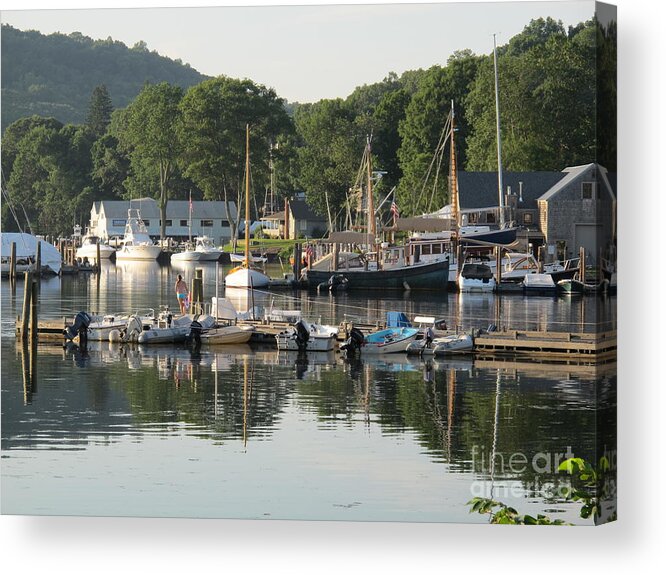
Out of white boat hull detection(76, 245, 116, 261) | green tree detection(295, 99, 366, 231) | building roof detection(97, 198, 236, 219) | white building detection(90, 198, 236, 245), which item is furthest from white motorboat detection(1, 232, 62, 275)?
green tree detection(295, 99, 366, 231)

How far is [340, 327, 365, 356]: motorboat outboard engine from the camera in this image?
30578mm

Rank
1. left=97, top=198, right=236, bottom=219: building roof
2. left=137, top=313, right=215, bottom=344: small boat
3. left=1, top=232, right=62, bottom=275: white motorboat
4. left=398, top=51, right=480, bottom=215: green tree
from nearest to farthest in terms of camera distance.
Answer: left=1, top=232, right=62, bottom=275: white motorboat
left=97, top=198, right=236, bottom=219: building roof
left=398, top=51, right=480, bottom=215: green tree
left=137, top=313, right=215, bottom=344: small boat

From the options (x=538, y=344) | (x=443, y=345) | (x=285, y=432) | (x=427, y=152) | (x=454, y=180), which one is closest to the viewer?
(x=285, y=432)

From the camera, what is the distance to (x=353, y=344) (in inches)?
1208

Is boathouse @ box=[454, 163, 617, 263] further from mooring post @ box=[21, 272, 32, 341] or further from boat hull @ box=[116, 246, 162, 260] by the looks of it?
mooring post @ box=[21, 272, 32, 341]

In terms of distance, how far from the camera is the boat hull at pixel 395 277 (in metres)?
47.3

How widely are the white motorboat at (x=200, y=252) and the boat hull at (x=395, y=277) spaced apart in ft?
40.9

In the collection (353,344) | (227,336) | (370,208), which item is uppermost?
(370,208)

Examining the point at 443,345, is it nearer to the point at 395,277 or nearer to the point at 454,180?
the point at 454,180

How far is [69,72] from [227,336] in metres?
13.1

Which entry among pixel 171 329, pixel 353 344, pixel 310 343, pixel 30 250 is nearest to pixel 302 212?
pixel 171 329

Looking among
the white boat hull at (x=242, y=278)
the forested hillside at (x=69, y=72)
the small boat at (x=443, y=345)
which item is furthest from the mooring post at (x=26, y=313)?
the white boat hull at (x=242, y=278)

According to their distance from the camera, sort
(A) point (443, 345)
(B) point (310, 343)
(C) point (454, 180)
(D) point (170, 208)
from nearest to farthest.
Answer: (D) point (170, 208) < (A) point (443, 345) < (B) point (310, 343) < (C) point (454, 180)

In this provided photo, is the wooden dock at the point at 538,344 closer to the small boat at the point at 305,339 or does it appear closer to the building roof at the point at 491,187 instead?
the building roof at the point at 491,187
